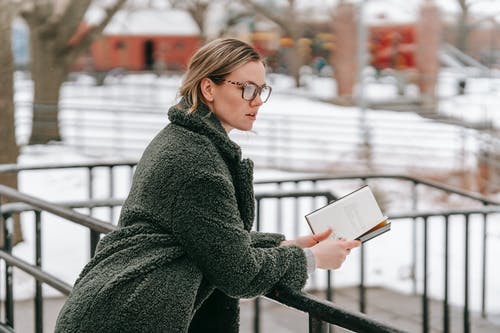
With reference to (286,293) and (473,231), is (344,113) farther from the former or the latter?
(286,293)

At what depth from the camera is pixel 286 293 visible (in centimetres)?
241

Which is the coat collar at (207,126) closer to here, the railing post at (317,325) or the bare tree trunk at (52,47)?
the railing post at (317,325)

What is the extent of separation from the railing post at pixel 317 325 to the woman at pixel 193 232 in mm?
99

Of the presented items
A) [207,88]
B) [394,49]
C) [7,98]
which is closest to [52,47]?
[7,98]

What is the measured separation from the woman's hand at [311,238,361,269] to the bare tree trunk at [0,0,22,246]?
24.8 ft

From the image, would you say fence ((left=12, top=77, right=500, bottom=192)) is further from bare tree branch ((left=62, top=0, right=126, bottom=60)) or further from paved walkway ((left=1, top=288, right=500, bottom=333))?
paved walkway ((left=1, top=288, right=500, bottom=333))

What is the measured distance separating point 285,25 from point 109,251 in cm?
3151

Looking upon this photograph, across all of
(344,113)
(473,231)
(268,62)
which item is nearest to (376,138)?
(344,113)

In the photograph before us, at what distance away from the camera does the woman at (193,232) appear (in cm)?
225

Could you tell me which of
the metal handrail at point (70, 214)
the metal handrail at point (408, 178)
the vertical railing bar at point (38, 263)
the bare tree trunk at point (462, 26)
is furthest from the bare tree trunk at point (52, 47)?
the bare tree trunk at point (462, 26)

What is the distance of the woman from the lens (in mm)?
2250

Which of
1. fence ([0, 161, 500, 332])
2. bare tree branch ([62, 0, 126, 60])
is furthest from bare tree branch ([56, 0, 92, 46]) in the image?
fence ([0, 161, 500, 332])

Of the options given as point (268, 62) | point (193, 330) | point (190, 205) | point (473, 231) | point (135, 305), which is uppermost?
point (268, 62)

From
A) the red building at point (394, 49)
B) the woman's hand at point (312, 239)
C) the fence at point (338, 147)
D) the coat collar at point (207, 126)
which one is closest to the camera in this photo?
the coat collar at point (207, 126)
